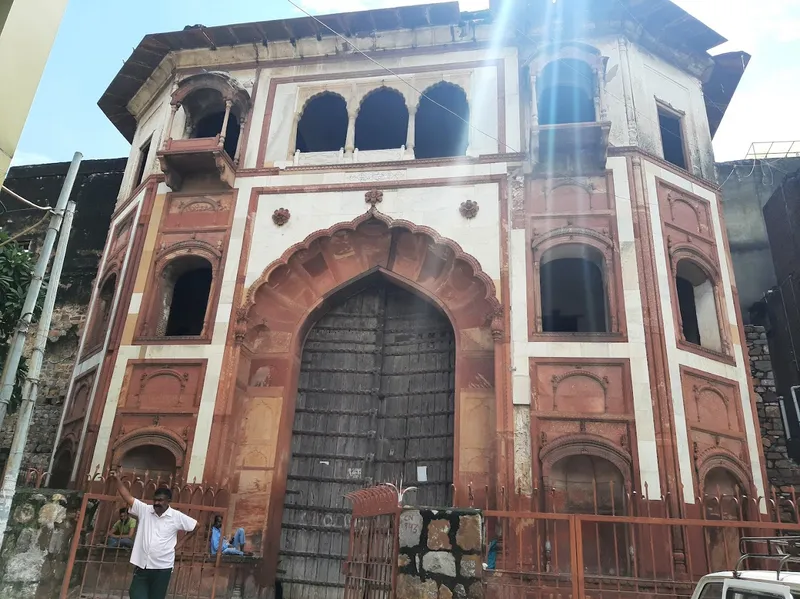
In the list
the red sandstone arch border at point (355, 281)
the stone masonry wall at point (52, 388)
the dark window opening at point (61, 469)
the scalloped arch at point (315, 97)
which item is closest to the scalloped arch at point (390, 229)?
the red sandstone arch border at point (355, 281)

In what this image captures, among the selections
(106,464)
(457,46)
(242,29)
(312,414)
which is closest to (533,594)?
(312,414)

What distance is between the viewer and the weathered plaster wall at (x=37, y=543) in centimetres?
609

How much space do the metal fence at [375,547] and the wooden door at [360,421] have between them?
4.37m

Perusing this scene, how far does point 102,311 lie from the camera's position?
12.8m

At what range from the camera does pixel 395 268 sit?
37.4 ft

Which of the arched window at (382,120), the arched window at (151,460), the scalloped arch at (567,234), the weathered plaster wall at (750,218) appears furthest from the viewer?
the weathered plaster wall at (750,218)

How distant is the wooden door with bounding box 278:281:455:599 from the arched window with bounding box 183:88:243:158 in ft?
15.3

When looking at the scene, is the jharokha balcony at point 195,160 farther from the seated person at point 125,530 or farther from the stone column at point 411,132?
the seated person at point 125,530

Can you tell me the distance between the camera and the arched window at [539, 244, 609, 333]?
12.2m

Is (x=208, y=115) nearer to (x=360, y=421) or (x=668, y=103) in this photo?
(x=360, y=421)

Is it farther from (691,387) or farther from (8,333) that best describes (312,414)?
(691,387)

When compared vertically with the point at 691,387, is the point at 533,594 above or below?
below

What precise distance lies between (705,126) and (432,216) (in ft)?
18.8

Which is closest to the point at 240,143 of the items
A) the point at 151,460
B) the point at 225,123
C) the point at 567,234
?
the point at 225,123
